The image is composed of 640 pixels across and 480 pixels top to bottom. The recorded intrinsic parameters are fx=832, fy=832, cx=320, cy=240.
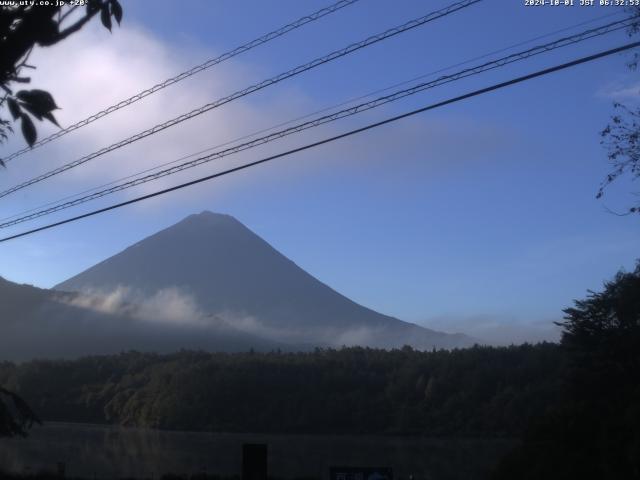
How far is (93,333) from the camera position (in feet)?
611

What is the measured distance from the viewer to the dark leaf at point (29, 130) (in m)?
5.85

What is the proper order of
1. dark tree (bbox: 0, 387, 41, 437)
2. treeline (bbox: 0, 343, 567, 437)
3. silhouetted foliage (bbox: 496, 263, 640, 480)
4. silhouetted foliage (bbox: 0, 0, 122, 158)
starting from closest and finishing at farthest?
silhouetted foliage (bbox: 0, 0, 122, 158) < silhouetted foliage (bbox: 496, 263, 640, 480) < dark tree (bbox: 0, 387, 41, 437) < treeline (bbox: 0, 343, 567, 437)

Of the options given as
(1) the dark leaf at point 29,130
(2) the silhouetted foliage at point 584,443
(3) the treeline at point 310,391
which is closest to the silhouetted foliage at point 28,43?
(1) the dark leaf at point 29,130

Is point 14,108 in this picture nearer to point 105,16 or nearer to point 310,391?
point 105,16

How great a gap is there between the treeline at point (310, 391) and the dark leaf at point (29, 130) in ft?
241

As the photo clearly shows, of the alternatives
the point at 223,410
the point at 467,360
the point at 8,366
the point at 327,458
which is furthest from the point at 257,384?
the point at 327,458

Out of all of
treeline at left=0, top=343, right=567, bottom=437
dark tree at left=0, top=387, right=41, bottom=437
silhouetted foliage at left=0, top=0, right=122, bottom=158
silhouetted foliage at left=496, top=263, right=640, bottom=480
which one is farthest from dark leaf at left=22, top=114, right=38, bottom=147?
treeline at left=0, top=343, right=567, bottom=437

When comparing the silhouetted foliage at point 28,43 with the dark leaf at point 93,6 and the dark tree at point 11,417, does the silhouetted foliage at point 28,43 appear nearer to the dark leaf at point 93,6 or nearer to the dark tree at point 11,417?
the dark leaf at point 93,6

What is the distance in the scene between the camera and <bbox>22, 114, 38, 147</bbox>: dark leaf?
5852mm

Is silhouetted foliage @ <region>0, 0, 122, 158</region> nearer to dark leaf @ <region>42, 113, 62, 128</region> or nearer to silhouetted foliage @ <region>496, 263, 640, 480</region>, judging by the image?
dark leaf @ <region>42, 113, 62, 128</region>

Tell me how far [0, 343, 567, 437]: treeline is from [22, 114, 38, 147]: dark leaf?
7336 centimetres

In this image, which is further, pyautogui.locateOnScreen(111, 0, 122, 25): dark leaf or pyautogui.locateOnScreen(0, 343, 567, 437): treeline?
pyautogui.locateOnScreen(0, 343, 567, 437): treeline

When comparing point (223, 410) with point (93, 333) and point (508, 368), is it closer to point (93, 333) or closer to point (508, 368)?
point (508, 368)

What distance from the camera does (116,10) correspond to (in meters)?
6.23
